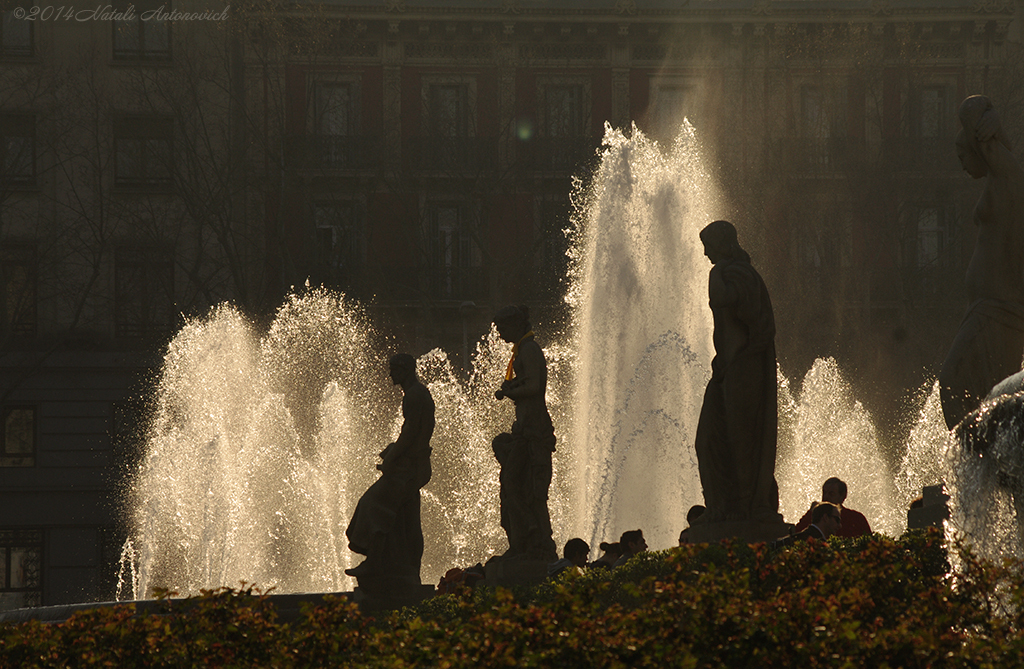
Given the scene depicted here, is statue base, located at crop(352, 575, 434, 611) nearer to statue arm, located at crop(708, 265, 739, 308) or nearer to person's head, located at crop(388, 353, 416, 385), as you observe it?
person's head, located at crop(388, 353, 416, 385)

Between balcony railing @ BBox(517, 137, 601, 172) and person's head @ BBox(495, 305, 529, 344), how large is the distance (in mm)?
21152

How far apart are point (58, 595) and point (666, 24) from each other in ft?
69.1

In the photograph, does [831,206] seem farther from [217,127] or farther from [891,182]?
[217,127]

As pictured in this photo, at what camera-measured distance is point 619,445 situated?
13.9 meters

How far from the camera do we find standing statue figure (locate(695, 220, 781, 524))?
26.9ft

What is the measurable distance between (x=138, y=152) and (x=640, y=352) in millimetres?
19306

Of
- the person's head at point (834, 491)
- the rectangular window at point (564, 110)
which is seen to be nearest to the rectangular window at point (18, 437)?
the rectangular window at point (564, 110)

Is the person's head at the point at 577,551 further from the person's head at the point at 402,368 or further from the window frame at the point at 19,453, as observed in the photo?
the window frame at the point at 19,453

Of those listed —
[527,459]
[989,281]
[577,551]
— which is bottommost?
[577,551]

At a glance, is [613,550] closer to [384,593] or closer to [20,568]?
[384,593]

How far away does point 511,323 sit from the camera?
1055cm

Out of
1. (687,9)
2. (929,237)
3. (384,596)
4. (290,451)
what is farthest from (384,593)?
(687,9)

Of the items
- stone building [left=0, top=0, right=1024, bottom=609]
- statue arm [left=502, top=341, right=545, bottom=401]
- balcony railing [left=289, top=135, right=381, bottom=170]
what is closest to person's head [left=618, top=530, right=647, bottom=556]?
statue arm [left=502, top=341, right=545, bottom=401]

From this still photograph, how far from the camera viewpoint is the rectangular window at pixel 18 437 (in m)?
28.9
